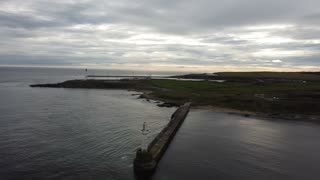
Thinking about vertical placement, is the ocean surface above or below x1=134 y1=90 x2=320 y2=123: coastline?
below

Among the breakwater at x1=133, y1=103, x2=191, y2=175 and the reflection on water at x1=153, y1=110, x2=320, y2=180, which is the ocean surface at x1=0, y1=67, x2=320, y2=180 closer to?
the reflection on water at x1=153, y1=110, x2=320, y2=180

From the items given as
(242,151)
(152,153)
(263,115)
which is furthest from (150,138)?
(263,115)

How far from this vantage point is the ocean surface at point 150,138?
28.1 meters

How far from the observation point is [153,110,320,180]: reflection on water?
28734 mm

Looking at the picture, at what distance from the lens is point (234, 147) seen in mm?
37250

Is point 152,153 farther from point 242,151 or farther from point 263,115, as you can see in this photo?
point 263,115

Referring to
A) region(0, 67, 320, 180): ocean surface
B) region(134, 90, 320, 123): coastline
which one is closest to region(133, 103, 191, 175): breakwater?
region(0, 67, 320, 180): ocean surface

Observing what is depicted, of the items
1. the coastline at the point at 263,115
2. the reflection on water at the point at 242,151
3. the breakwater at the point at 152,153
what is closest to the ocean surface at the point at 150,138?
the reflection on water at the point at 242,151

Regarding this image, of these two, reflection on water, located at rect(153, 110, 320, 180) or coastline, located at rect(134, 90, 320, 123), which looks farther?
coastline, located at rect(134, 90, 320, 123)

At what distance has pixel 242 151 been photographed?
35.6m

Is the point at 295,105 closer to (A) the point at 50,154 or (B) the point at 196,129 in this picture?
(B) the point at 196,129

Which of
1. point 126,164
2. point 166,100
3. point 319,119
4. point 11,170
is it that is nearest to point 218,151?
point 126,164

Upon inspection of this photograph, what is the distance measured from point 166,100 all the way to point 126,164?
53.4 m

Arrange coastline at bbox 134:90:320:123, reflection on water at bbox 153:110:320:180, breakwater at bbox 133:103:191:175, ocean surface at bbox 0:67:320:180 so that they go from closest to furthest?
breakwater at bbox 133:103:191:175, ocean surface at bbox 0:67:320:180, reflection on water at bbox 153:110:320:180, coastline at bbox 134:90:320:123
